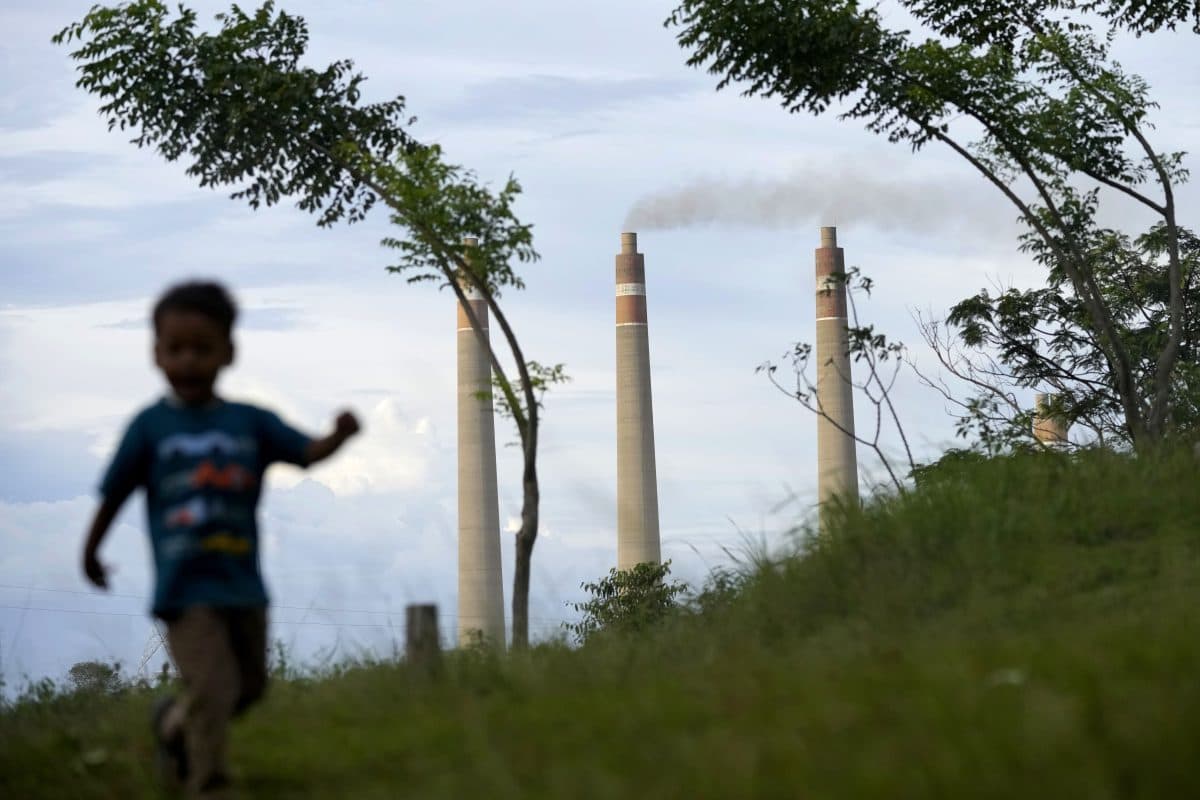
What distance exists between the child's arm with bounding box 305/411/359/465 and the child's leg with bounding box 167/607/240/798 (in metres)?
0.63

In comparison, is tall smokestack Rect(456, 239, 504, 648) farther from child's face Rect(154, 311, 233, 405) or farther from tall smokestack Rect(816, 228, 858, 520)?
child's face Rect(154, 311, 233, 405)

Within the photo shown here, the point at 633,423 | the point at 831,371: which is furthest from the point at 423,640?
the point at 831,371

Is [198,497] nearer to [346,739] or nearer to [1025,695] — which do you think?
[346,739]

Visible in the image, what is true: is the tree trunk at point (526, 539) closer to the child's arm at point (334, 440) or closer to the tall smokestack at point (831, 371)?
the child's arm at point (334, 440)

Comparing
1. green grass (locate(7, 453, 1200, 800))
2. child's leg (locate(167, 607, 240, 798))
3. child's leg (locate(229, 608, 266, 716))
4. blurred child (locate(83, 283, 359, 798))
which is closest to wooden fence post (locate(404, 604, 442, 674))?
green grass (locate(7, 453, 1200, 800))

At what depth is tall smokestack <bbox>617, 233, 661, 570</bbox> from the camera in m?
45.5

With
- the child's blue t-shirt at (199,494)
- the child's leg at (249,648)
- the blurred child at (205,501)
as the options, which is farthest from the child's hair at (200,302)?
the child's leg at (249,648)

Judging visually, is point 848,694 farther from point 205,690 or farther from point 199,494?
point 199,494

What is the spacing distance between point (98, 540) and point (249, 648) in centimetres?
75

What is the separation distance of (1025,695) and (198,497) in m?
2.58

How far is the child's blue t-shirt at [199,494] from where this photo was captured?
478 cm

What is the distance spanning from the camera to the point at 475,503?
4616cm

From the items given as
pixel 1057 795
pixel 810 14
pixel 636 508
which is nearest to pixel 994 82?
pixel 810 14

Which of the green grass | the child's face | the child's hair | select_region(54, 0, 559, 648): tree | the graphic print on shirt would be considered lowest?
the green grass
